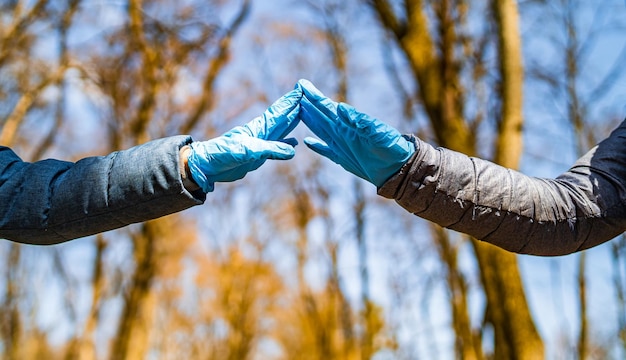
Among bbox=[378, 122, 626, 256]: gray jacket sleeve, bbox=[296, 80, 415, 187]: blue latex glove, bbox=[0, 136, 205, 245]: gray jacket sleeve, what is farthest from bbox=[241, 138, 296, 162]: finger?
bbox=[378, 122, 626, 256]: gray jacket sleeve

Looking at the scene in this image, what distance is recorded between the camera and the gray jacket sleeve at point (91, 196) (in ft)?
6.72

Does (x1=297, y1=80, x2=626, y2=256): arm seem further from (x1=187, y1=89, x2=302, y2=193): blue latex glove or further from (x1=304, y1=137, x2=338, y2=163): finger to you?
(x1=187, y1=89, x2=302, y2=193): blue latex glove

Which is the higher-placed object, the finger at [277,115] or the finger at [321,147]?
the finger at [277,115]

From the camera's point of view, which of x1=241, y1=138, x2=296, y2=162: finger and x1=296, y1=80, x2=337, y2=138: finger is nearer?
x1=241, y1=138, x2=296, y2=162: finger

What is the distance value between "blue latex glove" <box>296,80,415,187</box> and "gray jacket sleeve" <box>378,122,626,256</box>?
0.18 feet

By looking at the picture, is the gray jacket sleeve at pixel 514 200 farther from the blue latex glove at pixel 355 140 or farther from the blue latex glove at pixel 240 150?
the blue latex glove at pixel 240 150

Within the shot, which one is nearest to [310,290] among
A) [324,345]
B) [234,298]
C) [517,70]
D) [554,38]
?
[324,345]

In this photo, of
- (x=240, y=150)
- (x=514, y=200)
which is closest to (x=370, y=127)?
(x=240, y=150)

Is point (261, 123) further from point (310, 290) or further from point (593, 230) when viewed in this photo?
point (310, 290)

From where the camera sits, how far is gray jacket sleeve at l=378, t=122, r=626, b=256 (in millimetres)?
2096

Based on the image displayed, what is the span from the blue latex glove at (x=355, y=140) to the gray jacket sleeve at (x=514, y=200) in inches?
2.2

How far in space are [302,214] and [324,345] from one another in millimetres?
3589

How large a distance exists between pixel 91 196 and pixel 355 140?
939 millimetres

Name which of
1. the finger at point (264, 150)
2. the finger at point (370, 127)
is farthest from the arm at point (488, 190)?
the finger at point (264, 150)
